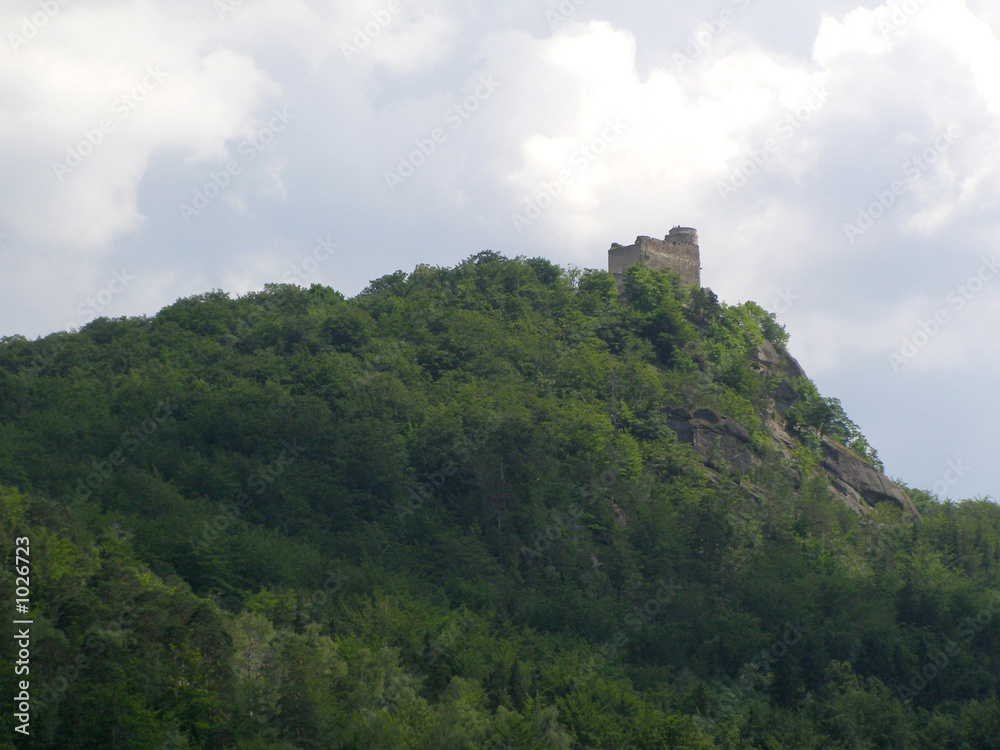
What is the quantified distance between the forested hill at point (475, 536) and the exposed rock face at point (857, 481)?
20cm

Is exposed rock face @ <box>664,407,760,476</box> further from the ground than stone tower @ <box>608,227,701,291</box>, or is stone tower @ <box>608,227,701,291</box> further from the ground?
stone tower @ <box>608,227,701,291</box>

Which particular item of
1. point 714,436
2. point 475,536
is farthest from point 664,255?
point 475,536

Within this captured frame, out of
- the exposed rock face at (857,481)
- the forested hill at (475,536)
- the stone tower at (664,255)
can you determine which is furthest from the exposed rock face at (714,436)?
the stone tower at (664,255)

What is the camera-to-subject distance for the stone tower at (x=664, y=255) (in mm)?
78812

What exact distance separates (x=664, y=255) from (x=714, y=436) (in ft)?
58.9

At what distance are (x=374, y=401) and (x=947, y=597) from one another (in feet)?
94.2

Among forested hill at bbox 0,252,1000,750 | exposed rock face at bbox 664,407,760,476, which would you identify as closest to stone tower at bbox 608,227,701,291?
forested hill at bbox 0,252,1000,750

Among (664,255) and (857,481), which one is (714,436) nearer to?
(857,481)

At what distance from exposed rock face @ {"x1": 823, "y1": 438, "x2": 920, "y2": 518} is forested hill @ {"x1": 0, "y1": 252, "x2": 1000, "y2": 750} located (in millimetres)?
203

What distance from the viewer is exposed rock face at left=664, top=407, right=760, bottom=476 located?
64.9m

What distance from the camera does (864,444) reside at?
74.7 meters

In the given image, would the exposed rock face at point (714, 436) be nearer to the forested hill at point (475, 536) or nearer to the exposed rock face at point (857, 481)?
the forested hill at point (475, 536)

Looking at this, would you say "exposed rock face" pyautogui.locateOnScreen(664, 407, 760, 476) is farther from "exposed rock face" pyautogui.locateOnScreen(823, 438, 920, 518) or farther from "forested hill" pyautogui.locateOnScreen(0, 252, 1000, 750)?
"exposed rock face" pyautogui.locateOnScreen(823, 438, 920, 518)

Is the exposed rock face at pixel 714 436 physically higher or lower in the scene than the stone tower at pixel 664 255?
lower
